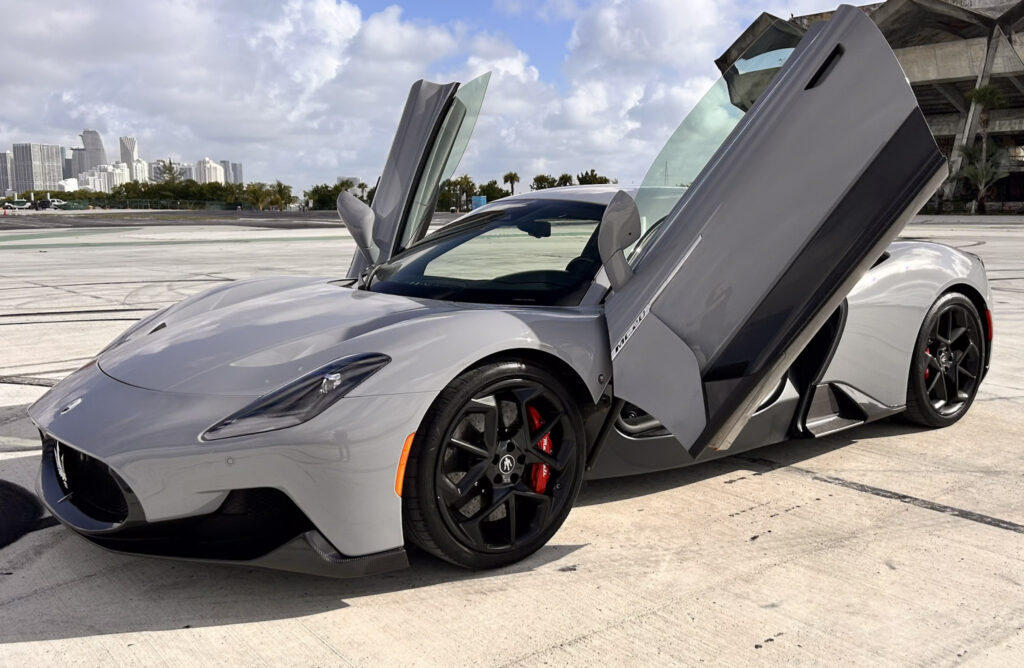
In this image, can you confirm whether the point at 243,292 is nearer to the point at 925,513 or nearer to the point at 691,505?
the point at 691,505

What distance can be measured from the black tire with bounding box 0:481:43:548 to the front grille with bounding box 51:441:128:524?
0.51 metres

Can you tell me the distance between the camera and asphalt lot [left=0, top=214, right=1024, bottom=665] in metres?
2.55

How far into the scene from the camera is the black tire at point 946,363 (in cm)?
464

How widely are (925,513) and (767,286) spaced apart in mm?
1253

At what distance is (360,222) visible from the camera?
494 cm

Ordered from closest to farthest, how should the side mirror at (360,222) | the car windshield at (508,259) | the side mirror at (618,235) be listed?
the side mirror at (618,235), the car windshield at (508,259), the side mirror at (360,222)

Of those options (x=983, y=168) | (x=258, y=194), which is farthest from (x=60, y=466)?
(x=258, y=194)

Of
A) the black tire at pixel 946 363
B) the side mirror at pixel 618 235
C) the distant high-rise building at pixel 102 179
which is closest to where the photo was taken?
the side mirror at pixel 618 235

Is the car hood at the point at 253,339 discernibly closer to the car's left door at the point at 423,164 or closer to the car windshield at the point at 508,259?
the car windshield at the point at 508,259

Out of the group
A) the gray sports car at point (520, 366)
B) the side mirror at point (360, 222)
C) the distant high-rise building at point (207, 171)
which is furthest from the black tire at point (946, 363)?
the distant high-rise building at point (207, 171)

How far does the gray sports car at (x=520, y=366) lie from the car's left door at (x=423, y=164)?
1.53m

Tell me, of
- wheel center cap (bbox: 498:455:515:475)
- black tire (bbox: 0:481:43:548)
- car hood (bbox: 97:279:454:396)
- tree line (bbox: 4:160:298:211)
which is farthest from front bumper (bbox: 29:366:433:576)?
tree line (bbox: 4:160:298:211)

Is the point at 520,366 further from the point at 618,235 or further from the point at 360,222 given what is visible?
the point at 360,222

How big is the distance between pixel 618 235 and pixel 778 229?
545mm
